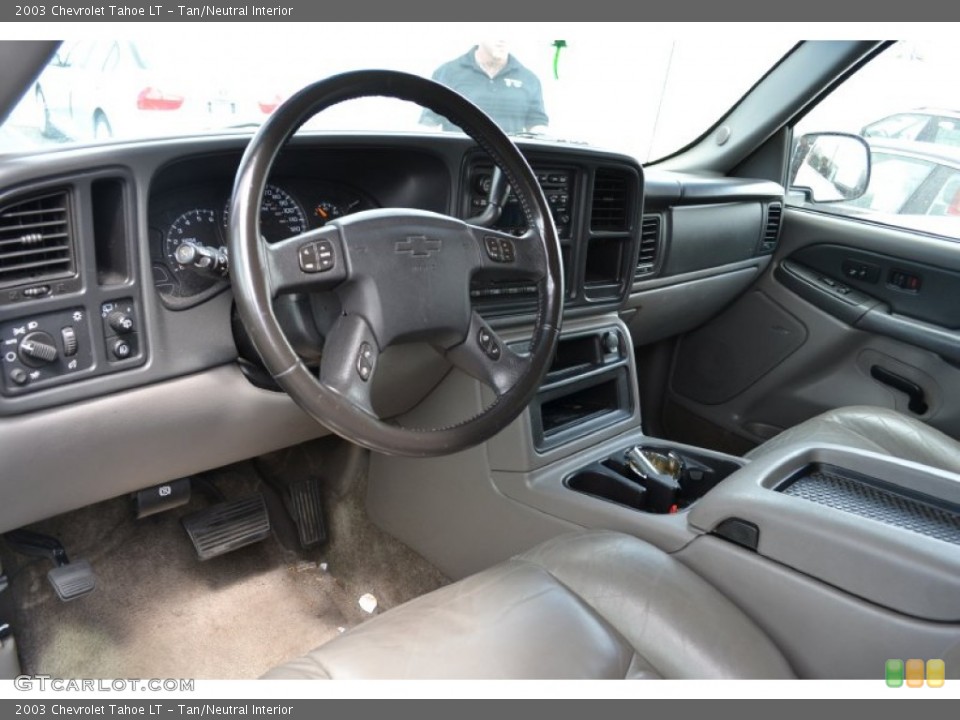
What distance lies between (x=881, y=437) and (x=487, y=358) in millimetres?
1150

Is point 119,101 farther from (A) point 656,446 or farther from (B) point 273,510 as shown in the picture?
(A) point 656,446

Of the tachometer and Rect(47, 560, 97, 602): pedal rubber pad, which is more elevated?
the tachometer

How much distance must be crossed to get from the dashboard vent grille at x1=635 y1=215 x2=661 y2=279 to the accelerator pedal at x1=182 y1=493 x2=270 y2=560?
1.23 metres

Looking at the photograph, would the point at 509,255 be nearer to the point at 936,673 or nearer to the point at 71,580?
the point at 936,673

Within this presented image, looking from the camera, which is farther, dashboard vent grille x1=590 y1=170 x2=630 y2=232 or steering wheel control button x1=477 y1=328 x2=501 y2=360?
dashboard vent grille x1=590 y1=170 x2=630 y2=232

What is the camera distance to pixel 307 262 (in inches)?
41.1

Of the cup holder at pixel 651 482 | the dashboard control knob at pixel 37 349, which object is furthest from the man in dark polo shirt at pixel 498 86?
the dashboard control knob at pixel 37 349

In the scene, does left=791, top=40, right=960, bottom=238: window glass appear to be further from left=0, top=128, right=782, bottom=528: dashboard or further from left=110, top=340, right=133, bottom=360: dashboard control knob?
left=110, top=340, right=133, bottom=360: dashboard control knob

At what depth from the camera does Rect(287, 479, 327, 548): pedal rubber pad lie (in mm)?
2000

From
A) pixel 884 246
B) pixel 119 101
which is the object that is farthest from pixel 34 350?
pixel 884 246

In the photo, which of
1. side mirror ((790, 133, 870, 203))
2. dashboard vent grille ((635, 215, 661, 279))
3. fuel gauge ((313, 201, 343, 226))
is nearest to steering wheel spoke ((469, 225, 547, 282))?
fuel gauge ((313, 201, 343, 226))

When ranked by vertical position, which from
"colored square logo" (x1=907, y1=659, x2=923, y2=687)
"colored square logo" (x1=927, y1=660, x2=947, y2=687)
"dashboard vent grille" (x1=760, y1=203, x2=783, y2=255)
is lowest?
"colored square logo" (x1=907, y1=659, x2=923, y2=687)

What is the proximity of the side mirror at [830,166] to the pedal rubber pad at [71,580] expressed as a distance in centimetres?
254

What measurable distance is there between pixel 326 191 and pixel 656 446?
1.01 meters
